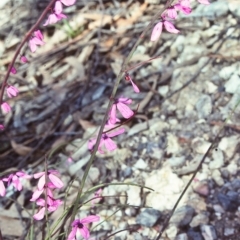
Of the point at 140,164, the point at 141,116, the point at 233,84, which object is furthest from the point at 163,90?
the point at 140,164

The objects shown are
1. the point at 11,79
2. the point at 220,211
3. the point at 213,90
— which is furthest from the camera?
the point at 11,79

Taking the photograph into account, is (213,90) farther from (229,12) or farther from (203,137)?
(229,12)

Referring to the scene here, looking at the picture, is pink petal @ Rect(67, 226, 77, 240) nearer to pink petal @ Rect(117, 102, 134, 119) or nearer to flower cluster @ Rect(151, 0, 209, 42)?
pink petal @ Rect(117, 102, 134, 119)

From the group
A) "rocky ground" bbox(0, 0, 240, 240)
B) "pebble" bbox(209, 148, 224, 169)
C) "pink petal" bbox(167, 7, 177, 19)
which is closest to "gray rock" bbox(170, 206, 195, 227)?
"rocky ground" bbox(0, 0, 240, 240)

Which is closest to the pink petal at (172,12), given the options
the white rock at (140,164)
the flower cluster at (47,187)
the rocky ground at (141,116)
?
the flower cluster at (47,187)

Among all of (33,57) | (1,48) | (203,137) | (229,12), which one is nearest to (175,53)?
(229,12)

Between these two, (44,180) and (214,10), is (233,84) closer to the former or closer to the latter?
(214,10)
